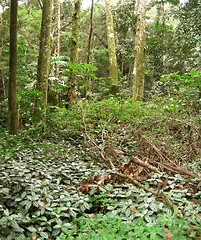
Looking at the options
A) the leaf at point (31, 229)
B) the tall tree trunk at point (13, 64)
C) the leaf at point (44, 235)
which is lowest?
the leaf at point (44, 235)

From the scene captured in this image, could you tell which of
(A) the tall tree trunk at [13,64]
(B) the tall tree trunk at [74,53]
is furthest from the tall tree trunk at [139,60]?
(A) the tall tree trunk at [13,64]

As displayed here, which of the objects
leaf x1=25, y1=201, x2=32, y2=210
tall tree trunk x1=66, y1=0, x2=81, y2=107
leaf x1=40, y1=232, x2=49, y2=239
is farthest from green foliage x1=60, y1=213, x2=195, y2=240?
tall tree trunk x1=66, y1=0, x2=81, y2=107

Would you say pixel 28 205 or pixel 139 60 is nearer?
pixel 28 205

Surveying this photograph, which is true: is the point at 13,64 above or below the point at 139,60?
below

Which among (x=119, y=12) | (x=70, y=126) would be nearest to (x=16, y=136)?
(x=70, y=126)

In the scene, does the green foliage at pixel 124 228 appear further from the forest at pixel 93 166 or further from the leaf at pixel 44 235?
the leaf at pixel 44 235

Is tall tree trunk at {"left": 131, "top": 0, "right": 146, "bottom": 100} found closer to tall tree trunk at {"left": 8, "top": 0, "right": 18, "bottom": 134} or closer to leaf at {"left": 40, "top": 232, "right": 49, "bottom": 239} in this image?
tall tree trunk at {"left": 8, "top": 0, "right": 18, "bottom": 134}

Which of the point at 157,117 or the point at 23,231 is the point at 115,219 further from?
the point at 157,117

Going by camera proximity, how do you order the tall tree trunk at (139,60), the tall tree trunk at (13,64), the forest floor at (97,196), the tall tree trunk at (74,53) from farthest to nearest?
the tall tree trunk at (139,60), the tall tree trunk at (74,53), the tall tree trunk at (13,64), the forest floor at (97,196)

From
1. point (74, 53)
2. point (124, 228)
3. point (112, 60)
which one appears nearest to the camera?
point (124, 228)

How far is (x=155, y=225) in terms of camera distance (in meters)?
2.67

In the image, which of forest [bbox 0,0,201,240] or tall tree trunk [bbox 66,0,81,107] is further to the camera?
tall tree trunk [bbox 66,0,81,107]


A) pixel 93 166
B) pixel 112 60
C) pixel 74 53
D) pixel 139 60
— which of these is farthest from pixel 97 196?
pixel 112 60

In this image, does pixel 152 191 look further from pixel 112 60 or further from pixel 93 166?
pixel 112 60
